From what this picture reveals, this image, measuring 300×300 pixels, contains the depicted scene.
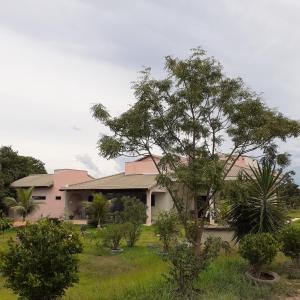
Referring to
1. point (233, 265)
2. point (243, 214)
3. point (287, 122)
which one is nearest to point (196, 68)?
point (287, 122)

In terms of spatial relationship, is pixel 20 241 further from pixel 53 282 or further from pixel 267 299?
pixel 267 299

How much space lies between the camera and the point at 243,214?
48.7ft

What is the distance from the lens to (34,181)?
139 ft

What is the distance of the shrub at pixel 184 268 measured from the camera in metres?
9.69

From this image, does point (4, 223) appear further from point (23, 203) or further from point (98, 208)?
point (23, 203)

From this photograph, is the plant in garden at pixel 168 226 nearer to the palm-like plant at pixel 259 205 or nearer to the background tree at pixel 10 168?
the palm-like plant at pixel 259 205

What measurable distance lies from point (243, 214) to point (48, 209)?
2848 centimetres

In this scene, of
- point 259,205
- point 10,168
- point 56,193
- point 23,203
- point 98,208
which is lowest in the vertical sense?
point 259,205

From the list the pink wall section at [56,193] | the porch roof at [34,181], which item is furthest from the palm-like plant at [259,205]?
the porch roof at [34,181]

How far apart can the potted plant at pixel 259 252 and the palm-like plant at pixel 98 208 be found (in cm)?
1821

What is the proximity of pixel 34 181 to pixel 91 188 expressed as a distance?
862cm

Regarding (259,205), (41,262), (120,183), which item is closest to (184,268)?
(41,262)

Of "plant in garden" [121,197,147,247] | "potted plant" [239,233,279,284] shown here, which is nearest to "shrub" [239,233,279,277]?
"potted plant" [239,233,279,284]

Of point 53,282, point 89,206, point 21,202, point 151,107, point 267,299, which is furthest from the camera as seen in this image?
point 21,202
